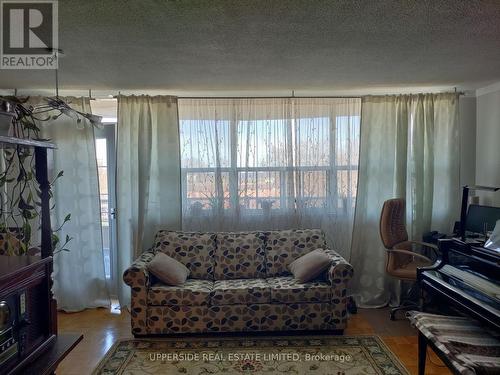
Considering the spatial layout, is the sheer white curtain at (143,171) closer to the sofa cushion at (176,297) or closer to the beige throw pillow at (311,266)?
the sofa cushion at (176,297)

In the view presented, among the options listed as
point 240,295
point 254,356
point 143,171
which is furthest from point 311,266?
point 143,171

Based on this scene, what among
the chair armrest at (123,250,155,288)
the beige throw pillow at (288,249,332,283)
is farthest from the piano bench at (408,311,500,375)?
the chair armrest at (123,250,155,288)

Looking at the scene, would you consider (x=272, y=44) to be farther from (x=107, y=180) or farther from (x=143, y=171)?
(x=107, y=180)

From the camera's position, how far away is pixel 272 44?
2.45m

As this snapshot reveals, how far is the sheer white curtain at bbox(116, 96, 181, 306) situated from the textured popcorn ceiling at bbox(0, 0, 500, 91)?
334 millimetres

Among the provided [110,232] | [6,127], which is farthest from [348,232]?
[6,127]

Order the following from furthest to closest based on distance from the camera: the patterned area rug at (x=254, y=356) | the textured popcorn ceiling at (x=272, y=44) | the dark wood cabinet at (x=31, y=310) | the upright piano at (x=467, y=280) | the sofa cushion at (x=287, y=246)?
the sofa cushion at (x=287, y=246) < the patterned area rug at (x=254, y=356) < the upright piano at (x=467, y=280) < the textured popcorn ceiling at (x=272, y=44) < the dark wood cabinet at (x=31, y=310)

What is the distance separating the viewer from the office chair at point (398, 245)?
356cm

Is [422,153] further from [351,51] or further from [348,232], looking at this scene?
[351,51]

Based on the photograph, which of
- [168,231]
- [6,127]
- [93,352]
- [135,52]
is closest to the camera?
[6,127]

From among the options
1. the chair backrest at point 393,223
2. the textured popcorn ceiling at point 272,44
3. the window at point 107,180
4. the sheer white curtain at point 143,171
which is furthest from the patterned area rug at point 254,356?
the textured popcorn ceiling at point 272,44

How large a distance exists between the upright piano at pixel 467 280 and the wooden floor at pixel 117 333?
65 centimetres

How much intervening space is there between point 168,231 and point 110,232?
0.85m

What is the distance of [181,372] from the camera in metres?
2.65
